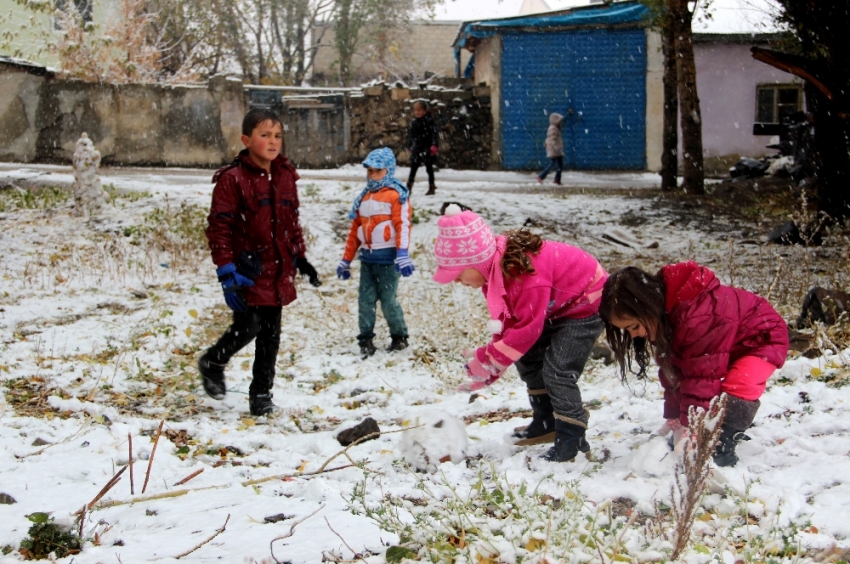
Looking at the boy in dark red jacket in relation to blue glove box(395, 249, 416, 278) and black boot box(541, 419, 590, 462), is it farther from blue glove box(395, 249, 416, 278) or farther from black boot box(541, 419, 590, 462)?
black boot box(541, 419, 590, 462)

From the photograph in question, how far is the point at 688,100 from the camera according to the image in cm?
1449

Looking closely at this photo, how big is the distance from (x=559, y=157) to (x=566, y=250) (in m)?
13.9

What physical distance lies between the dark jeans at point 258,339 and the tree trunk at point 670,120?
11984mm

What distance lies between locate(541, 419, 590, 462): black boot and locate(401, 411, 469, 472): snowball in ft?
1.35

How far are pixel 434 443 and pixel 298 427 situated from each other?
4.55 ft

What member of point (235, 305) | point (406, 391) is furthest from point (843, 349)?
point (235, 305)

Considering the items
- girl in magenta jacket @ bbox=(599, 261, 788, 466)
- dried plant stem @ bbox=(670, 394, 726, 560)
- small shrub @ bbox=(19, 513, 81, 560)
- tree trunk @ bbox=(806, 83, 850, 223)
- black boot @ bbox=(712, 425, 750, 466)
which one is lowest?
small shrub @ bbox=(19, 513, 81, 560)

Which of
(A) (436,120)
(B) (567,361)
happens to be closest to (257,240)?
A: (B) (567,361)

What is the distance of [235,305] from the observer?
4652 mm

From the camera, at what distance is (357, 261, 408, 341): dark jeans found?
6406 millimetres

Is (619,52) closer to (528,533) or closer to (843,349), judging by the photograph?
(843,349)

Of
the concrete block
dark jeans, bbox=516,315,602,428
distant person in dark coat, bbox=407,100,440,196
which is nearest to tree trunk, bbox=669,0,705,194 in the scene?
distant person in dark coat, bbox=407,100,440,196

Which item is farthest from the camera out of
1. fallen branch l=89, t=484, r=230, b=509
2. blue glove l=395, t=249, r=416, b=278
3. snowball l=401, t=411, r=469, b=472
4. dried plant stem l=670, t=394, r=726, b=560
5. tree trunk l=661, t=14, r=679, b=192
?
tree trunk l=661, t=14, r=679, b=192

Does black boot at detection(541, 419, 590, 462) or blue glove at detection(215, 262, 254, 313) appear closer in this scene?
black boot at detection(541, 419, 590, 462)
